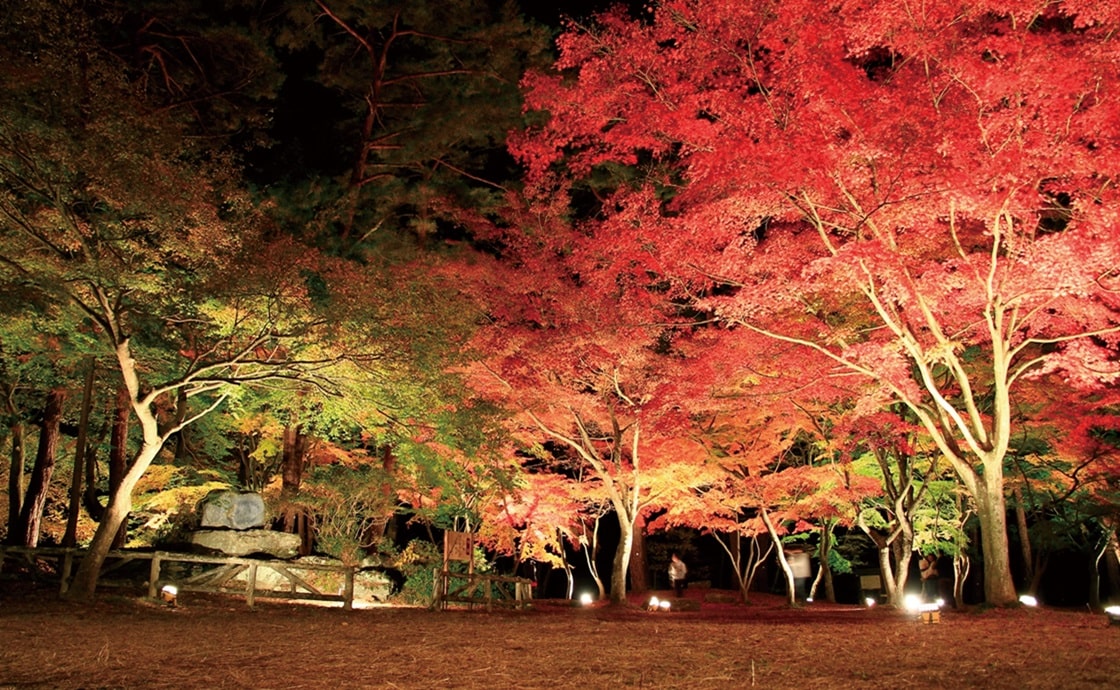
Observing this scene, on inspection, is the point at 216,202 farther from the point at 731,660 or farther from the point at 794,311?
the point at 794,311

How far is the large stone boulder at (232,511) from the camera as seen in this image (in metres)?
14.1

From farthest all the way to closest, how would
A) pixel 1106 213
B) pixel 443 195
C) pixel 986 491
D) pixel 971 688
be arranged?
pixel 443 195 < pixel 986 491 < pixel 1106 213 < pixel 971 688

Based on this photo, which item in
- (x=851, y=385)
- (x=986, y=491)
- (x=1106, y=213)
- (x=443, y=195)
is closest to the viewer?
(x=1106, y=213)

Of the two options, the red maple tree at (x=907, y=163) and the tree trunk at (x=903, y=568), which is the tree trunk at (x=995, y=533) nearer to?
the red maple tree at (x=907, y=163)

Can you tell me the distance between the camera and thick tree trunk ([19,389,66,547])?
48.0ft

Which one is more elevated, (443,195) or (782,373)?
(443,195)

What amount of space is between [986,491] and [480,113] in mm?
11316

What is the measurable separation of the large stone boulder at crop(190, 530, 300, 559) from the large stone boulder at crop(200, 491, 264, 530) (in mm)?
181

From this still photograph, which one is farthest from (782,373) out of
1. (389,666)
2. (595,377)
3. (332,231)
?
(389,666)

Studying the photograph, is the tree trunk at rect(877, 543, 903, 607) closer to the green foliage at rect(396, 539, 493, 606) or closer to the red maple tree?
the red maple tree

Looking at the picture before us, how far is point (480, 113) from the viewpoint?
15586 millimetres

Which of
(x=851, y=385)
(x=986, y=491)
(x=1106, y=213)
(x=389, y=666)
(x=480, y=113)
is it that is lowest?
(x=389, y=666)

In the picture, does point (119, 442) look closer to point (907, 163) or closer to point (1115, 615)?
point (907, 163)

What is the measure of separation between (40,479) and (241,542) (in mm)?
4525
